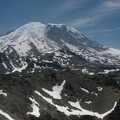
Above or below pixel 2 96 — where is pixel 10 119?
below

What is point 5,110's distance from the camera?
557 feet

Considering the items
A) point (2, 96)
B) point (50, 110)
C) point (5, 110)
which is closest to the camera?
point (5, 110)

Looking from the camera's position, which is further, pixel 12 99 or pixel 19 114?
pixel 12 99

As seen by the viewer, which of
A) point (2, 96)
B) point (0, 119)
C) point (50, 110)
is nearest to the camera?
point (0, 119)

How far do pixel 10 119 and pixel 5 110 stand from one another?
11543 millimetres

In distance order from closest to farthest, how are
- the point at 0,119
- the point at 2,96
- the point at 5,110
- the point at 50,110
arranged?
the point at 0,119 → the point at 5,110 → the point at 2,96 → the point at 50,110

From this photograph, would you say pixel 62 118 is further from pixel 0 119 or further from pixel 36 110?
pixel 0 119

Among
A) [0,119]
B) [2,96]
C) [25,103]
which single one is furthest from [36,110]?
[0,119]

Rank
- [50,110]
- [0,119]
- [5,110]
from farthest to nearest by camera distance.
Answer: [50,110] < [5,110] < [0,119]

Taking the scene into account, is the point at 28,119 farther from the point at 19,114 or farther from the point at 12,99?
the point at 12,99

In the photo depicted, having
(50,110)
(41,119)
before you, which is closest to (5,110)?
(41,119)

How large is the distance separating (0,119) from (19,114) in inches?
812

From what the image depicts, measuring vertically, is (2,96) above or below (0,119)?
above

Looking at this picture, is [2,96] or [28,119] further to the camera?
[2,96]
